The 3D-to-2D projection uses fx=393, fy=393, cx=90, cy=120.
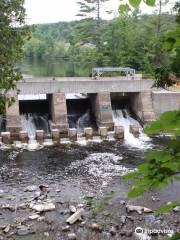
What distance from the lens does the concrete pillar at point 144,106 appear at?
27516 millimetres

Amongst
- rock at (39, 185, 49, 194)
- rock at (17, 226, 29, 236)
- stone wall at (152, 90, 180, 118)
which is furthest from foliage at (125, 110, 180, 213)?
stone wall at (152, 90, 180, 118)

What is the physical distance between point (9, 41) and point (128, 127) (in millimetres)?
15269

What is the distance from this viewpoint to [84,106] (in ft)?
96.4

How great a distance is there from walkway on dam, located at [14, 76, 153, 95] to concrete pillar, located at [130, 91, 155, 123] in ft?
1.67

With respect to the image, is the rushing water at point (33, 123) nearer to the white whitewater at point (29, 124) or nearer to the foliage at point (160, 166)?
the white whitewater at point (29, 124)

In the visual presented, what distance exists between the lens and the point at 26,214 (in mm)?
13672

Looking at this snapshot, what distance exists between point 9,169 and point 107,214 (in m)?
6.89

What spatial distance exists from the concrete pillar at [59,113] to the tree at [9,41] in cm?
1257

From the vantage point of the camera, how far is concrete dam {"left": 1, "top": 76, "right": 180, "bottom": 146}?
25.6 meters

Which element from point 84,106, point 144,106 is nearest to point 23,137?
point 84,106

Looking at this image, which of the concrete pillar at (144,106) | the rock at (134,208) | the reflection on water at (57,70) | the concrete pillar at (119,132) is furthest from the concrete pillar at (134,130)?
the reflection on water at (57,70)

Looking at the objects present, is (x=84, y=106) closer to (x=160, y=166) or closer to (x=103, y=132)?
(x=103, y=132)

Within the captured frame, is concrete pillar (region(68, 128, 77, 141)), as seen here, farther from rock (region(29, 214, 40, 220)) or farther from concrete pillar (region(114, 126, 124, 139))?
rock (region(29, 214, 40, 220))

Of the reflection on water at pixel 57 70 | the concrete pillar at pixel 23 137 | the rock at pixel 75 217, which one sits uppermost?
the reflection on water at pixel 57 70
